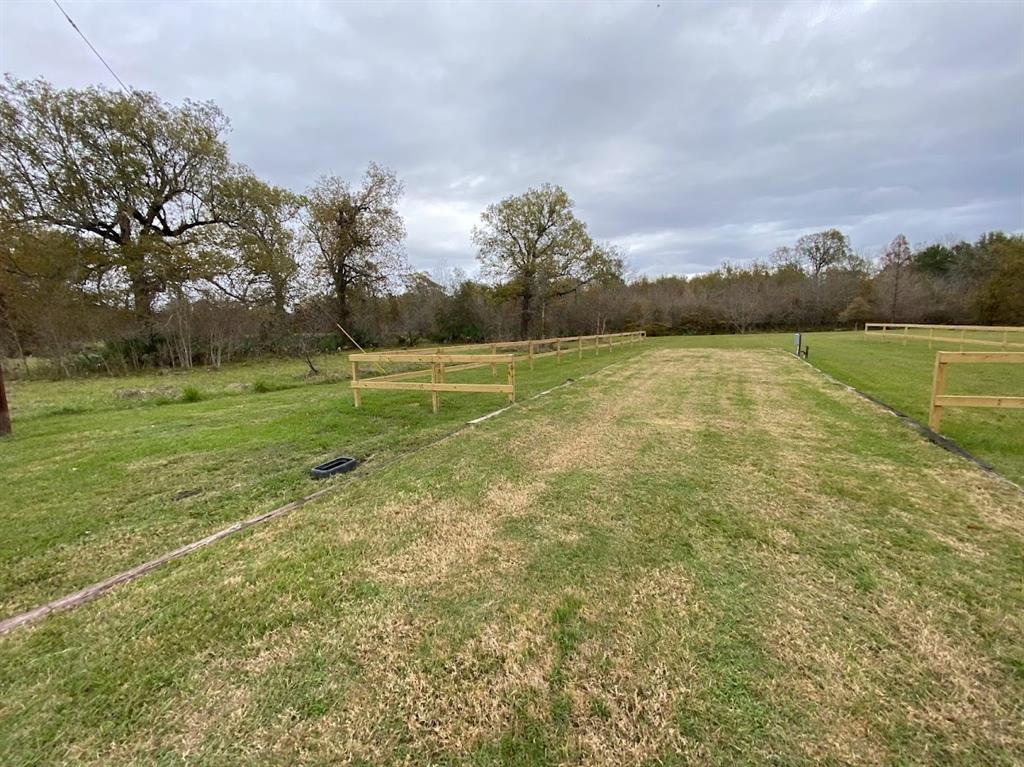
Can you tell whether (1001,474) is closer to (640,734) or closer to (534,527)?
(534,527)

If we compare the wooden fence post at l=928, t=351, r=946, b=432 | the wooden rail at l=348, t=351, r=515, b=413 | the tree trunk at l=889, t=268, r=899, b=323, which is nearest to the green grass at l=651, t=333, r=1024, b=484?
the wooden fence post at l=928, t=351, r=946, b=432

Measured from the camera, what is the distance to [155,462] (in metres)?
4.81

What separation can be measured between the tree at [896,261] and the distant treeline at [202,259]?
6631 millimetres

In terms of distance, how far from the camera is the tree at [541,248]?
96.8ft

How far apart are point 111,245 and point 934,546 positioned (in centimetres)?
2689

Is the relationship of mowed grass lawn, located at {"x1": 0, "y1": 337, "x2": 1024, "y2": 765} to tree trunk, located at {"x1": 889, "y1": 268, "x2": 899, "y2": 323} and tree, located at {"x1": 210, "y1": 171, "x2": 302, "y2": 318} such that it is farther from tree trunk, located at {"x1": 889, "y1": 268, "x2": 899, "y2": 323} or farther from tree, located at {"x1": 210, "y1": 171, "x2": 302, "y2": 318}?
tree trunk, located at {"x1": 889, "y1": 268, "x2": 899, "y2": 323}

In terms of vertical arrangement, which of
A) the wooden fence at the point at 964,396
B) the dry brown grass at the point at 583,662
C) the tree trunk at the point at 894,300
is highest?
the tree trunk at the point at 894,300

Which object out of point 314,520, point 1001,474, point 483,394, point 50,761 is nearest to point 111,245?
point 483,394

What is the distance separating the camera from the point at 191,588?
7.80ft

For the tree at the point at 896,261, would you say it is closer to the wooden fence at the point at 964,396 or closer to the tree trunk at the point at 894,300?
the tree trunk at the point at 894,300

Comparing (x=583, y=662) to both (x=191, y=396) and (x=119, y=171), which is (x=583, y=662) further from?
(x=119, y=171)

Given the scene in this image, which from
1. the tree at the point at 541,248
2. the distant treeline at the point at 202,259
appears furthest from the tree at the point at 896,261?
the tree at the point at 541,248

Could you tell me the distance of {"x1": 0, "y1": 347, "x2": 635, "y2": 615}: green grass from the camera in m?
2.88

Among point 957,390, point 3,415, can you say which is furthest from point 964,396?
point 3,415
